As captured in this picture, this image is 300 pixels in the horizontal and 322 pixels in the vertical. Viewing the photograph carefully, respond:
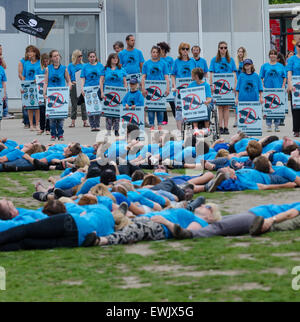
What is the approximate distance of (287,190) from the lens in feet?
39.6

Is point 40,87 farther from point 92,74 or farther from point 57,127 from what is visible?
point 57,127

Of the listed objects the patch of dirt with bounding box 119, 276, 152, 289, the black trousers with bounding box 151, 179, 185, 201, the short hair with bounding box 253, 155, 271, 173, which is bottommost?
the patch of dirt with bounding box 119, 276, 152, 289

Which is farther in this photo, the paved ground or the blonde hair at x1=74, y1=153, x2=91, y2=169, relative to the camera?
the paved ground

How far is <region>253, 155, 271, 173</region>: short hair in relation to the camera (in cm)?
1210

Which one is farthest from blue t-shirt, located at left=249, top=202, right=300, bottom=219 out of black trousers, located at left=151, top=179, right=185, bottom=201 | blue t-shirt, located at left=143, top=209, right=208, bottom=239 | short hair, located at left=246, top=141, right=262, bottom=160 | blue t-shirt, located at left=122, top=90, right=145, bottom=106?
blue t-shirt, located at left=122, top=90, right=145, bottom=106

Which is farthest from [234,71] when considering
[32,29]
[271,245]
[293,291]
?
[293,291]

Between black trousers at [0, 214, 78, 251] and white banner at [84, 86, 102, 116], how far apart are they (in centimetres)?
1383

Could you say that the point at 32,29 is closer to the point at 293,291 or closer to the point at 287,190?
the point at 287,190

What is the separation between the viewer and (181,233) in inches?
346

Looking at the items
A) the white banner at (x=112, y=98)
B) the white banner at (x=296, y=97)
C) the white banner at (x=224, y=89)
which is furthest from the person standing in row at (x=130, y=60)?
Answer: the white banner at (x=296, y=97)

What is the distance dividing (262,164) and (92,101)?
10715 millimetres

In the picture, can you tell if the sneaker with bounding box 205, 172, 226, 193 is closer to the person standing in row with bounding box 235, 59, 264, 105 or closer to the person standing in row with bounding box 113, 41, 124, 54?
the person standing in row with bounding box 235, 59, 264, 105

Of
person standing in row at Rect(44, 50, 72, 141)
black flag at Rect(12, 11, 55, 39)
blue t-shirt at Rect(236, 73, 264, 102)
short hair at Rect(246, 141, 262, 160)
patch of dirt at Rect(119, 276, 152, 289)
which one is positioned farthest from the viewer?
black flag at Rect(12, 11, 55, 39)

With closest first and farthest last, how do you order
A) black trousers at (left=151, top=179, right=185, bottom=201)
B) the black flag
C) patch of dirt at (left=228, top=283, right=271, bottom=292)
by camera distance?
patch of dirt at (left=228, top=283, right=271, bottom=292), black trousers at (left=151, top=179, right=185, bottom=201), the black flag
